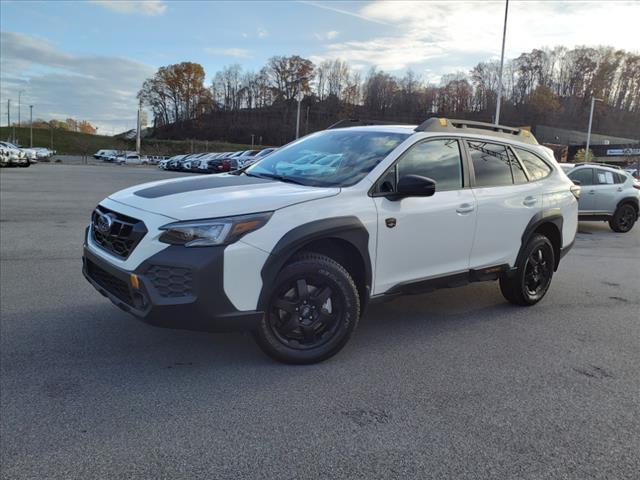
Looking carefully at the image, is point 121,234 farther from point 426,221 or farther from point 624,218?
point 624,218

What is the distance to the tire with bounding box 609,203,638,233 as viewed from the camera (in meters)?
12.1

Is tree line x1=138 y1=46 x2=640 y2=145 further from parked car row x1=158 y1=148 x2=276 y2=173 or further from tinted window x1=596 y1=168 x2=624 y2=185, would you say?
tinted window x1=596 y1=168 x2=624 y2=185

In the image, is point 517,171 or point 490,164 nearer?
point 490,164

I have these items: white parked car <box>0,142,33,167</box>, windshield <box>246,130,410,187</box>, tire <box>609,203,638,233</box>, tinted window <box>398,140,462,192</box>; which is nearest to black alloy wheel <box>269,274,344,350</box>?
windshield <box>246,130,410,187</box>

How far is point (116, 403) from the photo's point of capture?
3.11 meters

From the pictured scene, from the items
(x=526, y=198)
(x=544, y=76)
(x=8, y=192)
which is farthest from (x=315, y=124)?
(x=526, y=198)

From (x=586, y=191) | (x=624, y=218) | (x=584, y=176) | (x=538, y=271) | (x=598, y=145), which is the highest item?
(x=598, y=145)

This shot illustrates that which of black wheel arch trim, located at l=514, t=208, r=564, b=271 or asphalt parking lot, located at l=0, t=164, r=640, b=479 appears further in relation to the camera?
black wheel arch trim, located at l=514, t=208, r=564, b=271

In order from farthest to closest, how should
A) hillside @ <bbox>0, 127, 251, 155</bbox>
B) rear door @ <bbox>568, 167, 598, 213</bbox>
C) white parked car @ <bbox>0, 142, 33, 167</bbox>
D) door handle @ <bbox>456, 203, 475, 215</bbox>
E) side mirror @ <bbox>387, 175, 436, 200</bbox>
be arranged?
hillside @ <bbox>0, 127, 251, 155</bbox>
white parked car @ <bbox>0, 142, 33, 167</bbox>
rear door @ <bbox>568, 167, 598, 213</bbox>
door handle @ <bbox>456, 203, 475, 215</bbox>
side mirror @ <bbox>387, 175, 436, 200</bbox>

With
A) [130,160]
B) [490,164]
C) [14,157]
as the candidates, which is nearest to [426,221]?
[490,164]

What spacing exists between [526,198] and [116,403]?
13.4ft

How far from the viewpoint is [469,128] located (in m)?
4.77

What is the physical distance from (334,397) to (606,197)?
11.2 m

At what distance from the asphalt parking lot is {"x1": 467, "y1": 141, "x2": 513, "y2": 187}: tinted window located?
1345 millimetres
